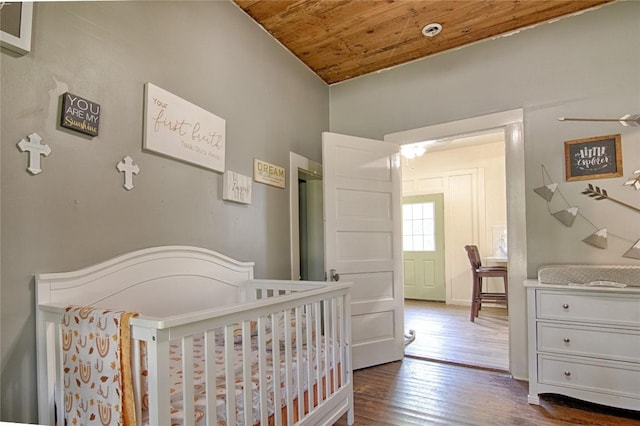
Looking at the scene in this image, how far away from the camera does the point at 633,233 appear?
2203 mm

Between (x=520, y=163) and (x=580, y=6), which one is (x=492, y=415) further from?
(x=580, y=6)

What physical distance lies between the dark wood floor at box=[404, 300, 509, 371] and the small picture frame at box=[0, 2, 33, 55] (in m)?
3.23

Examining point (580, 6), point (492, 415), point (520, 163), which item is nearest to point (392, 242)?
point (520, 163)

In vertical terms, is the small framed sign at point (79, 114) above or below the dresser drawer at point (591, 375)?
above

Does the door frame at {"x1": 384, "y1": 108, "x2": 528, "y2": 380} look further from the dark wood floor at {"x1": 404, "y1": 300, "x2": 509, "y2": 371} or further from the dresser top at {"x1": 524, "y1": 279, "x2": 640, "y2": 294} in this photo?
the dresser top at {"x1": 524, "y1": 279, "x2": 640, "y2": 294}

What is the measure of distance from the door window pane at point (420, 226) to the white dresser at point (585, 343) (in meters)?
3.56

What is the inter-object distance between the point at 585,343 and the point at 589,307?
0.71 feet

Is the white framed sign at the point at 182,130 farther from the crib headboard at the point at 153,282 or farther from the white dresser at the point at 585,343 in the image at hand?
the white dresser at the point at 585,343

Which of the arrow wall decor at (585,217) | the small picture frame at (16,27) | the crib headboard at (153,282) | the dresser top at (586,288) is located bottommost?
the dresser top at (586,288)

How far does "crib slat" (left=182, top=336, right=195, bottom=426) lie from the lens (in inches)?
38.4

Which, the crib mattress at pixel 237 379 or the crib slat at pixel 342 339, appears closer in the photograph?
the crib mattress at pixel 237 379

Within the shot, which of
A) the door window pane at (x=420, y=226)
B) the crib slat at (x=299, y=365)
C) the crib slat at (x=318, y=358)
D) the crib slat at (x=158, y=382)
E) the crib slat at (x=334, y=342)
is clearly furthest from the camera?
the door window pane at (x=420, y=226)

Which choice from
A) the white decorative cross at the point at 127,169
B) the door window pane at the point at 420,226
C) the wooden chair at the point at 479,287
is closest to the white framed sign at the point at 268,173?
the white decorative cross at the point at 127,169

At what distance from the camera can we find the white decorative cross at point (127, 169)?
1.52 metres
